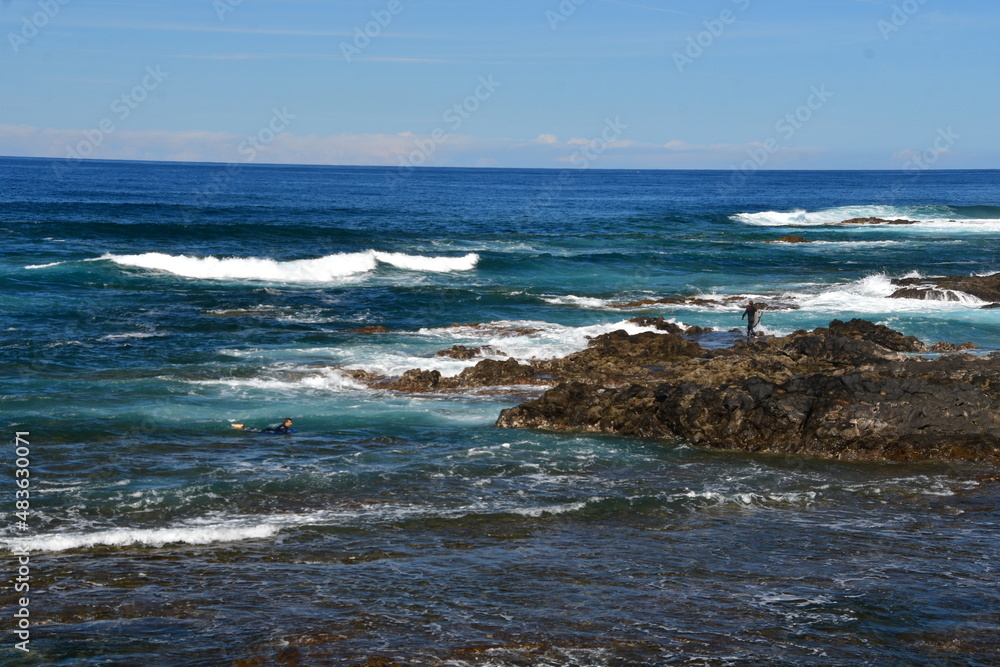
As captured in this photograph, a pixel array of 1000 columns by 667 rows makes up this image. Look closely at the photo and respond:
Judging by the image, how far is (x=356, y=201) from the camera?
92500 mm

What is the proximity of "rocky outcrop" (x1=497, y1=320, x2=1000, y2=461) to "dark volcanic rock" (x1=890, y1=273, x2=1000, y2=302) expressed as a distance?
15849 millimetres

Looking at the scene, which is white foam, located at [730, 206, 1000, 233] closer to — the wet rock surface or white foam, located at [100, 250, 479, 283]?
the wet rock surface

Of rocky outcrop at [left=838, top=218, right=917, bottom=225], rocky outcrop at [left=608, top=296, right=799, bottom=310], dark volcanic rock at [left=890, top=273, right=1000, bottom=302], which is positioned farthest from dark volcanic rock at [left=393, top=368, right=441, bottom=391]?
rocky outcrop at [left=838, top=218, right=917, bottom=225]

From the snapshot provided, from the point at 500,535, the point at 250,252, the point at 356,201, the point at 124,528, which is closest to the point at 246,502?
the point at 124,528

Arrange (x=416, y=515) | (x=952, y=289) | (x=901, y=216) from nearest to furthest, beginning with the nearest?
1. (x=416, y=515)
2. (x=952, y=289)
3. (x=901, y=216)

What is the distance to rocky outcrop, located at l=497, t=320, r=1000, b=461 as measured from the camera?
16.6 metres

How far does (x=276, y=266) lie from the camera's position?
45.1 meters

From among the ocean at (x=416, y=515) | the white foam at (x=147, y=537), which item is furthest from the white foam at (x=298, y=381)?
the white foam at (x=147, y=537)

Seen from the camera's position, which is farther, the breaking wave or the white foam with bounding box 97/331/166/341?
the breaking wave

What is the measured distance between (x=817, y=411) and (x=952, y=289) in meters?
21.5

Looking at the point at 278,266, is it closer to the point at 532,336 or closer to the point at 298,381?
the point at 532,336

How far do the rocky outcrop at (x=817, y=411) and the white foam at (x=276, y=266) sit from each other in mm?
25213

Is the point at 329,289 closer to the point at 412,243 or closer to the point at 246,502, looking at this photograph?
the point at 412,243

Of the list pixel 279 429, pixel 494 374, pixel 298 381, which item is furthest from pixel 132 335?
pixel 279 429
